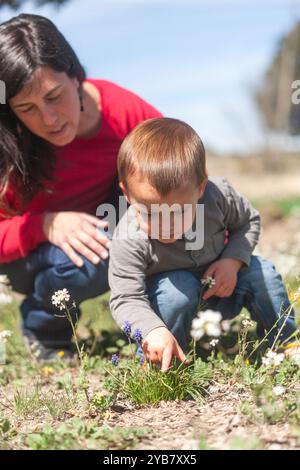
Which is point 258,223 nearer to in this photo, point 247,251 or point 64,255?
point 247,251

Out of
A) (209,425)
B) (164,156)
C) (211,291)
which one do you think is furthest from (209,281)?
(209,425)

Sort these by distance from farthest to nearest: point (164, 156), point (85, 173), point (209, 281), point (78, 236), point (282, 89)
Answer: point (282, 89), point (85, 173), point (78, 236), point (209, 281), point (164, 156)

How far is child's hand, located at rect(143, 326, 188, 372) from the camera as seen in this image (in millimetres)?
2289

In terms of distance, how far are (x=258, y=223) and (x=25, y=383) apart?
1313 millimetres

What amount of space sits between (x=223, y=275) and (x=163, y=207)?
514mm

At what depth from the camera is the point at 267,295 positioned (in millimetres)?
2820

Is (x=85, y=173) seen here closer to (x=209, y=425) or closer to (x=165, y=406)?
(x=165, y=406)

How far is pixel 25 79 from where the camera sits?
2.90m

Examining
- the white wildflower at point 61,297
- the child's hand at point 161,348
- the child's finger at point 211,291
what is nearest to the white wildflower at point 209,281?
the child's finger at point 211,291

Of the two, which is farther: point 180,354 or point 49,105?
point 49,105

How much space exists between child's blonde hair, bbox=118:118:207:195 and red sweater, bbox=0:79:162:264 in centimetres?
83

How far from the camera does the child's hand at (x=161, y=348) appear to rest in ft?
7.51

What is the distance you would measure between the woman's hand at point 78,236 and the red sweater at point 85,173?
152mm
